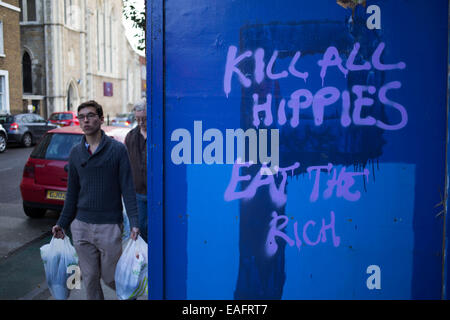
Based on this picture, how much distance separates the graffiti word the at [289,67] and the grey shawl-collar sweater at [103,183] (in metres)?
1.58

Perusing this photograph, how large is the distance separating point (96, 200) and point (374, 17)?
7.50ft

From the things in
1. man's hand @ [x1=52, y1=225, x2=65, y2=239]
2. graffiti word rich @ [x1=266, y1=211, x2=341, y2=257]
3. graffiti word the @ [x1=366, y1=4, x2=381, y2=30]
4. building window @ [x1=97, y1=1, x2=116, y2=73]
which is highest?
building window @ [x1=97, y1=1, x2=116, y2=73]

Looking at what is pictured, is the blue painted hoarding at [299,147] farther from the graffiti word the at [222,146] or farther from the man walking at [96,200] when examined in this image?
the man walking at [96,200]

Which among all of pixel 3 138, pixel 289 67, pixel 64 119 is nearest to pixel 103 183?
pixel 289 67

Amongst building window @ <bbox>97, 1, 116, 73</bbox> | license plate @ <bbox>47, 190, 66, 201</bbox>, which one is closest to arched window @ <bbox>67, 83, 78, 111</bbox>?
building window @ <bbox>97, 1, 116, 73</bbox>

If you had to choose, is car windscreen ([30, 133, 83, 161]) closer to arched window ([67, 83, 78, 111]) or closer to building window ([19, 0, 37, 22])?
building window ([19, 0, 37, 22])

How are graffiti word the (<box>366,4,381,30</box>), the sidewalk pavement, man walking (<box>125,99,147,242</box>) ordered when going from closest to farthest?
graffiti word the (<box>366,4,381,30</box>) → the sidewalk pavement → man walking (<box>125,99,147,242</box>)

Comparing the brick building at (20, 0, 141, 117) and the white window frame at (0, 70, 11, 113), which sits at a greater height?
the brick building at (20, 0, 141, 117)

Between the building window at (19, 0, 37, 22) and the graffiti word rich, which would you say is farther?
the building window at (19, 0, 37, 22)

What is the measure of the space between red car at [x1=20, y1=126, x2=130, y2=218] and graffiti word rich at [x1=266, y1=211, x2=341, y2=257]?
5476 millimetres

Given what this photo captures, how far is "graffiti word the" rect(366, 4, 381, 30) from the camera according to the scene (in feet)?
Result: 6.13

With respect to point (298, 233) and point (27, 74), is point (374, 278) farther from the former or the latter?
point (27, 74)

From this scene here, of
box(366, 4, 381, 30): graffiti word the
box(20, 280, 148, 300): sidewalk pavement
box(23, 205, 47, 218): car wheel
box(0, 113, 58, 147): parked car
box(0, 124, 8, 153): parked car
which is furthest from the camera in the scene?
box(0, 113, 58, 147): parked car
